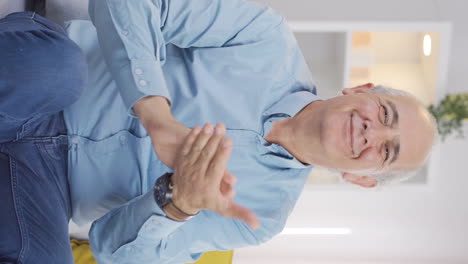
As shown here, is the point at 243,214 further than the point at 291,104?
No

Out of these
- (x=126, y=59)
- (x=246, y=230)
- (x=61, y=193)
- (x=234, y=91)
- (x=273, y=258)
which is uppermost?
(x=126, y=59)

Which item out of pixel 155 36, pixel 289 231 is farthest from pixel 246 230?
pixel 289 231

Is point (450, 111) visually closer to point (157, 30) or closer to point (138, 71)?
point (157, 30)

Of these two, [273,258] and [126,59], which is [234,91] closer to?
[126,59]

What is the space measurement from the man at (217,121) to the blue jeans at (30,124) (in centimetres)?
15

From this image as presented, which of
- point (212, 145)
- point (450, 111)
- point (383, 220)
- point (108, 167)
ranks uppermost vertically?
point (212, 145)

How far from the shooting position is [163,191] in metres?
1.17

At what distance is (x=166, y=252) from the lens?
1.49 meters

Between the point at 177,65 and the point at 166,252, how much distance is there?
18.4 inches

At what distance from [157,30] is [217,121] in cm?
29

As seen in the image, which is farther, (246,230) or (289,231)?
(289,231)

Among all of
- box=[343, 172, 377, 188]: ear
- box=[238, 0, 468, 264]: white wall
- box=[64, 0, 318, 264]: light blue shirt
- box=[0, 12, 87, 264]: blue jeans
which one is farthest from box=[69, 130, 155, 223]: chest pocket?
box=[238, 0, 468, 264]: white wall

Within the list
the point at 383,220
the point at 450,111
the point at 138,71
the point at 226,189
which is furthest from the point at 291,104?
the point at 383,220

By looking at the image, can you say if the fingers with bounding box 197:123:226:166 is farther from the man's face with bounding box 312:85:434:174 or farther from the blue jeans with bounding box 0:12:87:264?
the man's face with bounding box 312:85:434:174
